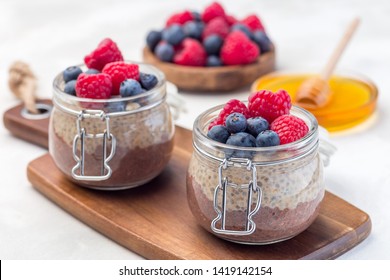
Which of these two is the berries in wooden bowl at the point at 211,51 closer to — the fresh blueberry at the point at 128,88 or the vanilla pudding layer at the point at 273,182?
the fresh blueberry at the point at 128,88

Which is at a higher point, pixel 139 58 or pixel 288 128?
pixel 288 128

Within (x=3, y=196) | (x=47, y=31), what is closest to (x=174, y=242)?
(x=3, y=196)

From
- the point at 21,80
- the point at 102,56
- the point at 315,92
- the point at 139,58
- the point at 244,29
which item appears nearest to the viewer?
the point at 102,56

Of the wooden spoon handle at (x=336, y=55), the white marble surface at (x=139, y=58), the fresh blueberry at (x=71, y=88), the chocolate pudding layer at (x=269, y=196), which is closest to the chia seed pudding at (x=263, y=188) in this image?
the chocolate pudding layer at (x=269, y=196)

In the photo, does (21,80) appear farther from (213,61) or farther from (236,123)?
(236,123)

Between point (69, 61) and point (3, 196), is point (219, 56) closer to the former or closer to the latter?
point (69, 61)

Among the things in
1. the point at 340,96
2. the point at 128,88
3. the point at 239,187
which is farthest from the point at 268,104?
the point at 340,96
